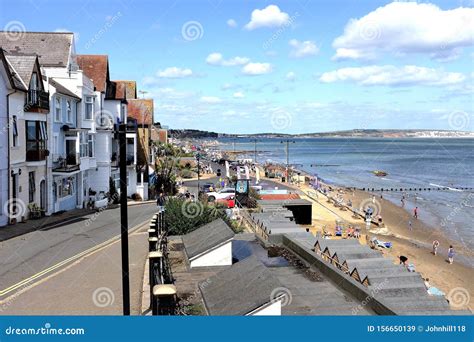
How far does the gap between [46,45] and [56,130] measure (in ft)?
20.2

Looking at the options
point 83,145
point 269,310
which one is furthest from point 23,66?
point 269,310

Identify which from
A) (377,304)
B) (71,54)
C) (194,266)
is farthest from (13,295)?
(71,54)

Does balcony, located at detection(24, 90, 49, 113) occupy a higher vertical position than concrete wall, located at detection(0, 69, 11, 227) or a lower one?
higher

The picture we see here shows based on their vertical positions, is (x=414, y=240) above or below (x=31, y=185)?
below

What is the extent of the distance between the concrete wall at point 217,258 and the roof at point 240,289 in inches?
86.4

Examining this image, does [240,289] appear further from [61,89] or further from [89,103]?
[89,103]

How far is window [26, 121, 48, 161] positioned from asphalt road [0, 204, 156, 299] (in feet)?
13.8

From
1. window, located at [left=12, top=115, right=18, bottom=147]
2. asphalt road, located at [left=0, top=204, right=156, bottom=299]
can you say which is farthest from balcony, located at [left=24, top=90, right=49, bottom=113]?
asphalt road, located at [left=0, top=204, right=156, bottom=299]

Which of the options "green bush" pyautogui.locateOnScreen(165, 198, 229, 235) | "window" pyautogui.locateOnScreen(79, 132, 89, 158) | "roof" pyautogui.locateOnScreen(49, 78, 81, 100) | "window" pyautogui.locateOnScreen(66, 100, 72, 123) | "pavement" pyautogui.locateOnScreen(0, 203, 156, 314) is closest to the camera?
"pavement" pyautogui.locateOnScreen(0, 203, 156, 314)

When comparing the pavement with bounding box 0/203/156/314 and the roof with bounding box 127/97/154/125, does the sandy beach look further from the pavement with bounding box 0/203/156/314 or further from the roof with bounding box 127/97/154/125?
the roof with bounding box 127/97/154/125

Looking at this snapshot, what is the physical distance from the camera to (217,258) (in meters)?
12.0

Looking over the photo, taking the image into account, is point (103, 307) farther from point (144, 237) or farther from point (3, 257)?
point (144, 237)

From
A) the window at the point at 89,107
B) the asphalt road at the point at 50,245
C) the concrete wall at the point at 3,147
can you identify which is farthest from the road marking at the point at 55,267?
the window at the point at 89,107

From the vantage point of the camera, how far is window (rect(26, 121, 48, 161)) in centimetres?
2683
